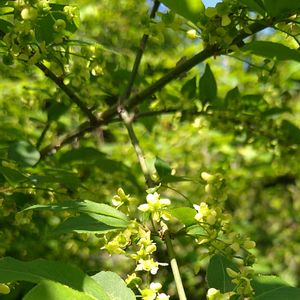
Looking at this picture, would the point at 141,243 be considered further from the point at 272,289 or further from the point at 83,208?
the point at 272,289

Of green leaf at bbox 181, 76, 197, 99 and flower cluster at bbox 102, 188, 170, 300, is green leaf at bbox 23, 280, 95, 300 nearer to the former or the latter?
flower cluster at bbox 102, 188, 170, 300

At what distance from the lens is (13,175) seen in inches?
54.4

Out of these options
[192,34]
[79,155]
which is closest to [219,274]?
[192,34]

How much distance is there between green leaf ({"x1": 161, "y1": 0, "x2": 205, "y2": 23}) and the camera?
1.33m

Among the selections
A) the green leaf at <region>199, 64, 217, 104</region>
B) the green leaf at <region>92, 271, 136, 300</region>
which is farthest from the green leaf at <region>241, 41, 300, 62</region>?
the green leaf at <region>92, 271, 136, 300</region>

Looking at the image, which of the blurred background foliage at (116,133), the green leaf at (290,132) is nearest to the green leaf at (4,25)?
the blurred background foliage at (116,133)

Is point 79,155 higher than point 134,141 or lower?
higher

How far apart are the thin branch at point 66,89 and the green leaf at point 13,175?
0.96 feet

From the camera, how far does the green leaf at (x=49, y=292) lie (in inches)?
28.9

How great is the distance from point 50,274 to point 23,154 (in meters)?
0.82

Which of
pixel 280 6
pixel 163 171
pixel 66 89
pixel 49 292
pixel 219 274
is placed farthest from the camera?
pixel 66 89

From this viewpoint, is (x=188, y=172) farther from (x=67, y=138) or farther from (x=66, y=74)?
(x=66, y=74)

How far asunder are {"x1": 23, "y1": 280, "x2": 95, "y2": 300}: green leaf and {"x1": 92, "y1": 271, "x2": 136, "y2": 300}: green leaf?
0.22 meters

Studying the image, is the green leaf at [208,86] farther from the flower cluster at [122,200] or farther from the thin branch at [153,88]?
the flower cluster at [122,200]
